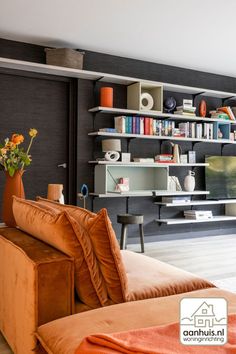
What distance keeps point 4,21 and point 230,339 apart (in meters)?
3.88

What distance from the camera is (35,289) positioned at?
163 centimetres

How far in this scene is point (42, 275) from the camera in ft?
5.39

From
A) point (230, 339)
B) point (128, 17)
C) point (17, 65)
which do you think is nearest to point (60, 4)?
point (128, 17)

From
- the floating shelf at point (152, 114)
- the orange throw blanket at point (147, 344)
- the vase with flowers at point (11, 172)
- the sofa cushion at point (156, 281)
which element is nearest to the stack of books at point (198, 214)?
the floating shelf at point (152, 114)

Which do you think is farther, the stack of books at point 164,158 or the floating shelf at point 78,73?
the stack of books at point 164,158

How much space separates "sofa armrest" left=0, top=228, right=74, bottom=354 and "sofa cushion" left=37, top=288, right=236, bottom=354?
9 cm

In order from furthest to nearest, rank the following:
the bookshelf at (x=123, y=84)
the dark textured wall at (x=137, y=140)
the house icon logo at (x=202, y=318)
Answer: the dark textured wall at (x=137, y=140) → the bookshelf at (x=123, y=84) → the house icon logo at (x=202, y=318)

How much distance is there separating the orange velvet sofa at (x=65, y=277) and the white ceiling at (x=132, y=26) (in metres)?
2.53

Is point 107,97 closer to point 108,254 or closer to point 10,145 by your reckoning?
point 10,145

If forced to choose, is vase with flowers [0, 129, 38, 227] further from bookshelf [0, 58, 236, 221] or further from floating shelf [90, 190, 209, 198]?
floating shelf [90, 190, 209, 198]

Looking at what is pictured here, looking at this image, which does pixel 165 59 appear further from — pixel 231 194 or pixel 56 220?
pixel 56 220

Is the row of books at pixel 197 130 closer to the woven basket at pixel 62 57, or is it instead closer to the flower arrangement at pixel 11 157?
the woven basket at pixel 62 57

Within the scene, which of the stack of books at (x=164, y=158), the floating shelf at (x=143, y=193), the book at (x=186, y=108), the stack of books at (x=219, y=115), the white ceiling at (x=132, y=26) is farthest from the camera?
the stack of books at (x=219, y=115)

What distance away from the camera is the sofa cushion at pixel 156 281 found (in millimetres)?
1923
